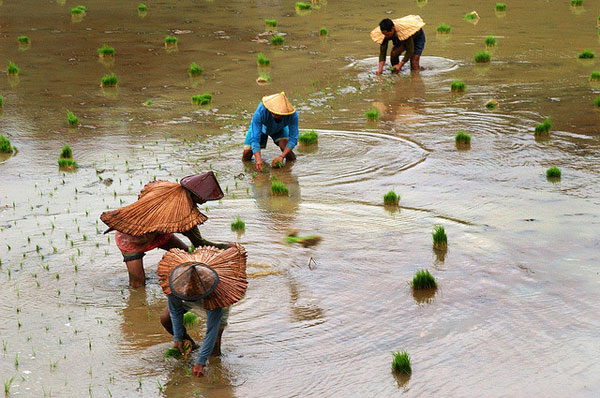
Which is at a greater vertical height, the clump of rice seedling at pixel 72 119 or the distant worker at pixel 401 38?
the distant worker at pixel 401 38

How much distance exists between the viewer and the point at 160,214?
5992 mm

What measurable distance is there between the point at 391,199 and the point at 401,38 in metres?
7.54

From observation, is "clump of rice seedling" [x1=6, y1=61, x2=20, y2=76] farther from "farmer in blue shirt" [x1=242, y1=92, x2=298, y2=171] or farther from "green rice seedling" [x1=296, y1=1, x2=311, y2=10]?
"green rice seedling" [x1=296, y1=1, x2=311, y2=10]

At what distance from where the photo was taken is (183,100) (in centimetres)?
1384

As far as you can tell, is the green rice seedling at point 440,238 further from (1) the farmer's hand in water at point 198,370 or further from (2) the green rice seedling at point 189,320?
(1) the farmer's hand in water at point 198,370

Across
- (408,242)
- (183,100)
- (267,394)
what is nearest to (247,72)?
(183,100)

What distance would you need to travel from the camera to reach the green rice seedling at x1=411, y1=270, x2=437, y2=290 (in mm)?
6328

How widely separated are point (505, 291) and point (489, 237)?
1.25m

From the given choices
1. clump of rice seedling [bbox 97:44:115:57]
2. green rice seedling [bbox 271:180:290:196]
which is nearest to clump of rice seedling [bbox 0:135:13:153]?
green rice seedling [bbox 271:180:290:196]

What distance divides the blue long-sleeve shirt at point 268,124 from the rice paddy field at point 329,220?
377 millimetres

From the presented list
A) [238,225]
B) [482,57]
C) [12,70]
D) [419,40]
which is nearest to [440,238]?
[238,225]

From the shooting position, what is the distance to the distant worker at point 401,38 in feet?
49.7

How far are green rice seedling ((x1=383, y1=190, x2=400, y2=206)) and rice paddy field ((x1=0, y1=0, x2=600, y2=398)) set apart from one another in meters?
0.12

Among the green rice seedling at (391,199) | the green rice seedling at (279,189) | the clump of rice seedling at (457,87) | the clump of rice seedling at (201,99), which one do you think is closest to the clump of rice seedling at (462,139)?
the green rice seedling at (391,199)
